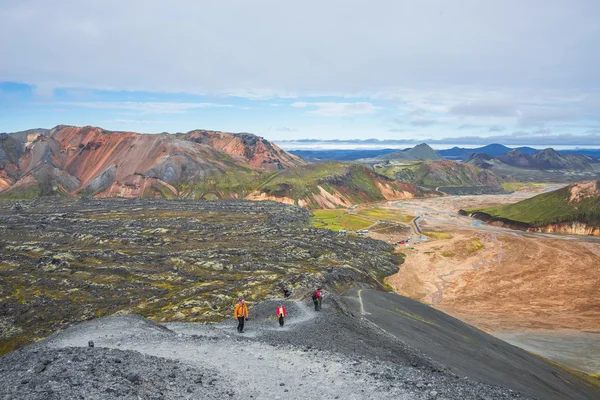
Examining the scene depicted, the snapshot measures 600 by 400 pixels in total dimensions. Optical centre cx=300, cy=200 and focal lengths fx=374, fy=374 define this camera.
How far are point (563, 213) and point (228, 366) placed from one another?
180516mm

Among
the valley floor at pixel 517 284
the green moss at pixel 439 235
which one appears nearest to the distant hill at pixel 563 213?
the valley floor at pixel 517 284

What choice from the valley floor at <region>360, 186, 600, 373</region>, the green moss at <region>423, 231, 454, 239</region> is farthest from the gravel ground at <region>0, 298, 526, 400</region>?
the green moss at <region>423, 231, 454, 239</region>

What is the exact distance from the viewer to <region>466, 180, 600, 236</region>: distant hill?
15238 cm

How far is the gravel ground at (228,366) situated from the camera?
1745 cm

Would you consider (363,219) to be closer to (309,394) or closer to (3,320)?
(3,320)

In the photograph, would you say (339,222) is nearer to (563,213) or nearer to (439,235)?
(439,235)

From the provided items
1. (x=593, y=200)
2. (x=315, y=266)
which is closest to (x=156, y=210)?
(x=315, y=266)

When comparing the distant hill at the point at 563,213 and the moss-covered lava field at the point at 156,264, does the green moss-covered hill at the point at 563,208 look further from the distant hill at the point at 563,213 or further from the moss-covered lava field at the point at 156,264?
the moss-covered lava field at the point at 156,264

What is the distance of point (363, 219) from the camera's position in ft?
607

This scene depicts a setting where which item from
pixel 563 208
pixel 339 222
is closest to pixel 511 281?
pixel 339 222

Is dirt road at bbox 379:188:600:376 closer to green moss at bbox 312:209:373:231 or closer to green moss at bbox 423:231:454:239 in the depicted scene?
green moss at bbox 423:231:454:239

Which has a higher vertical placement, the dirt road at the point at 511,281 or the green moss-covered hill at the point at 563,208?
the green moss-covered hill at the point at 563,208

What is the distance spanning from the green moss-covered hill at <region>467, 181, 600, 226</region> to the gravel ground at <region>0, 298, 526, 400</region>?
526 ft

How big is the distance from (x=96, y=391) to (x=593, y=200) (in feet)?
636
